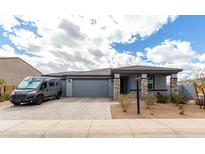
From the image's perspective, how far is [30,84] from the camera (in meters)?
17.5

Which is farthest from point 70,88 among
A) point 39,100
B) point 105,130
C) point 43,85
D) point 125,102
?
point 105,130

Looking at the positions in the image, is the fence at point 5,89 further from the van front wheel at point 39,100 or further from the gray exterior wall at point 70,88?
the van front wheel at point 39,100

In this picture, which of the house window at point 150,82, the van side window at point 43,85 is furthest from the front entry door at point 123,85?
the van side window at point 43,85

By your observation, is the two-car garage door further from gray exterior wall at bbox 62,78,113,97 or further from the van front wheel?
the van front wheel

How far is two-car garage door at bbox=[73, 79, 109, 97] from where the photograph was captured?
26.2 m

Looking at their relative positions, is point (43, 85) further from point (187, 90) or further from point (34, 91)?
point (187, 90)

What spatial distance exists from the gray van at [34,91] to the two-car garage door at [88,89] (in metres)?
5.53

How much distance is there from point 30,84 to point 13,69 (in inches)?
652

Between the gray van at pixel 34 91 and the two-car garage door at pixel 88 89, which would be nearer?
the gray van at pixel 34 91

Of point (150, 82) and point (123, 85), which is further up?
point (150, 82)

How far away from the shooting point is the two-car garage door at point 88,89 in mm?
26188
